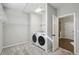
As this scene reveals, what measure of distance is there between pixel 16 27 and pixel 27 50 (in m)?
0.51

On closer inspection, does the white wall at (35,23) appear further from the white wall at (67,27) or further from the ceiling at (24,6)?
the white wall at (67,27)

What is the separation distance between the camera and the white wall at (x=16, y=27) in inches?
50.9

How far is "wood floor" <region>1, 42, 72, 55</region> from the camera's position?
50.8 inches

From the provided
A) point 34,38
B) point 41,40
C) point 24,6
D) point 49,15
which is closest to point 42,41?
point 41,40

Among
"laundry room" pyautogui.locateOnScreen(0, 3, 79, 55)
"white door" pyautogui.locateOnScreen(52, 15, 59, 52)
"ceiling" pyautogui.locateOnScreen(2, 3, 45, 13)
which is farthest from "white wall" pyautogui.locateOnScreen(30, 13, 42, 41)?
"white door" pyautogui.locateOnScreen(52, 15, 59, 52)

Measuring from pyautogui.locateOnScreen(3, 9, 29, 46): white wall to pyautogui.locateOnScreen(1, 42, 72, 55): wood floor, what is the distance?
0.35 ft

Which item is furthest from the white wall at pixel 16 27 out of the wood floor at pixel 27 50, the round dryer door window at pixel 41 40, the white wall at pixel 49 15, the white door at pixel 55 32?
the white door at pixel 55 32

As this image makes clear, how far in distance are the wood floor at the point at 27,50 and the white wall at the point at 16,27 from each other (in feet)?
0.35

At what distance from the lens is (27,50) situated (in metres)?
1.34

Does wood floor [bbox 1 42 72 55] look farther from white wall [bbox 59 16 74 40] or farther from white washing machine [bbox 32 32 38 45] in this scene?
white wall [bbox 59 16 74 40]

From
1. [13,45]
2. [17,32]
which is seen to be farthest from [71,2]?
[13,45]

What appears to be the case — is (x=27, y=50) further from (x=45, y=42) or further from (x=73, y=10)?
(x=73, y=10)

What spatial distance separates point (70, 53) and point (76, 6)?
92 centimetres

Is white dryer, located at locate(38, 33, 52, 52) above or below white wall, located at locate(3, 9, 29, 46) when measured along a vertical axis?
below
